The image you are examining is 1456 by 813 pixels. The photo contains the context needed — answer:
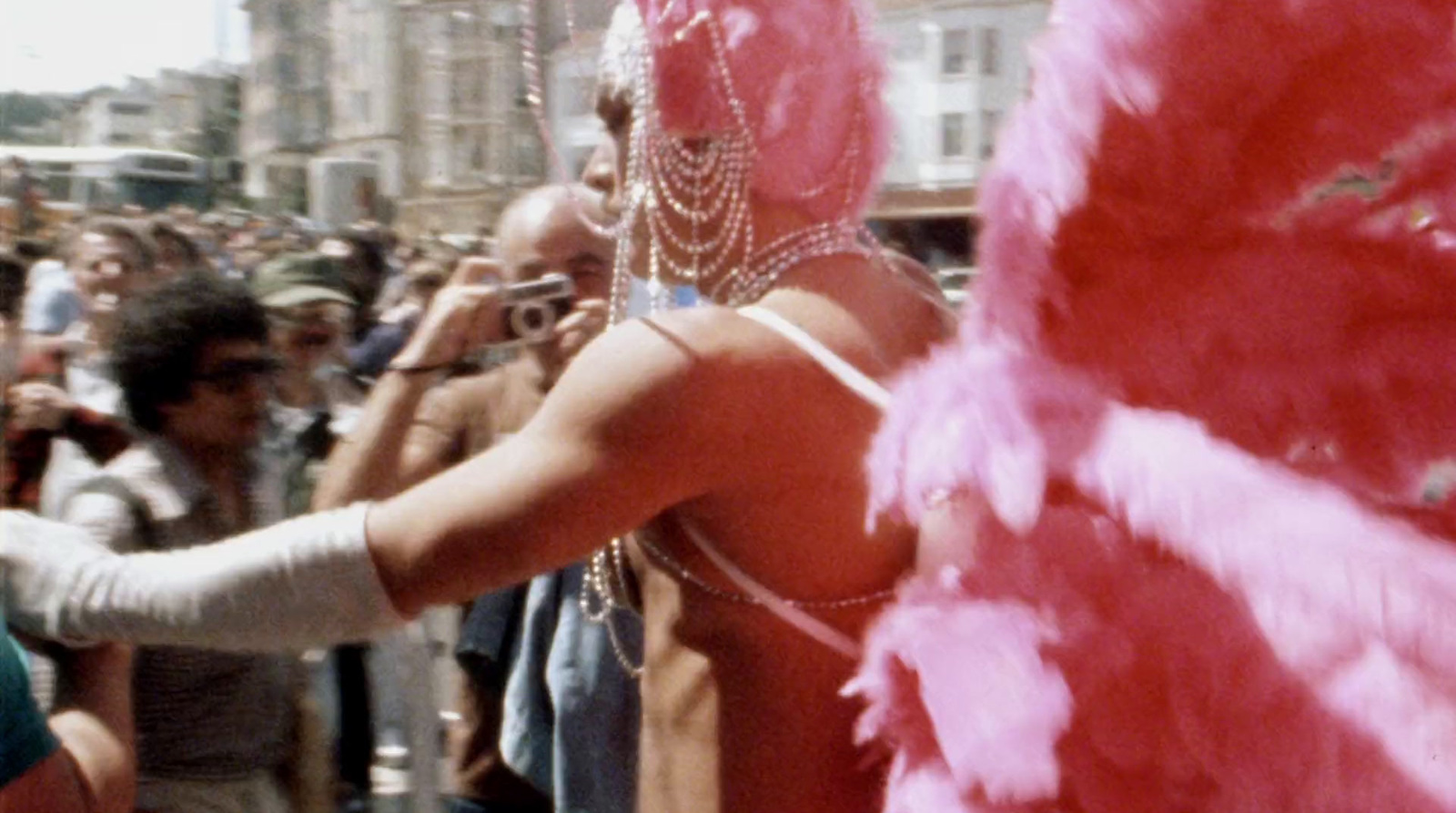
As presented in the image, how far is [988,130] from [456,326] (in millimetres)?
786

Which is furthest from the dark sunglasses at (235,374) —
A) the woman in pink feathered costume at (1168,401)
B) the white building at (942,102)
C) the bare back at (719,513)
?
the woman in pink feathered costume at (1168,401)

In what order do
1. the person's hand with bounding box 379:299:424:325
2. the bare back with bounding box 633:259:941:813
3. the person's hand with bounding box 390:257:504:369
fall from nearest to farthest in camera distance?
the bare back with bounding box 633:259:941:813 < the person's hand with bounding box 390:257:504:369 < the person's hand with bounding box 379:299:424:325

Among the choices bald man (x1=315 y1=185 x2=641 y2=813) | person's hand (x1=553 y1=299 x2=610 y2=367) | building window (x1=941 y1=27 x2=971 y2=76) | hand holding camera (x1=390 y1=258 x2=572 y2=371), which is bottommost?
bald man (x1=315 y1=185 x2=641 y2=813)

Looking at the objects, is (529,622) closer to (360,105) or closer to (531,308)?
(531,308)

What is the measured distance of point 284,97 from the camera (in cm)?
207

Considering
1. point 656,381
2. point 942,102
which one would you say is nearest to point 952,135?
point 942,102

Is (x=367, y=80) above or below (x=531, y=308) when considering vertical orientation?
above

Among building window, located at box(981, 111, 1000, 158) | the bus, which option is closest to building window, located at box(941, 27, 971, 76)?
building window, located at box(981, 111, 1000, 158)

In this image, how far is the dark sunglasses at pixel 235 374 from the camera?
220 cm

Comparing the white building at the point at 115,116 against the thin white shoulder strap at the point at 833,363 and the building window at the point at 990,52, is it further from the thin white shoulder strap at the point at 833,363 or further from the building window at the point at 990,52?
the building window at the point at 990,52

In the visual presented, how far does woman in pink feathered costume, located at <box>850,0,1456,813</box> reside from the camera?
975 millimetres

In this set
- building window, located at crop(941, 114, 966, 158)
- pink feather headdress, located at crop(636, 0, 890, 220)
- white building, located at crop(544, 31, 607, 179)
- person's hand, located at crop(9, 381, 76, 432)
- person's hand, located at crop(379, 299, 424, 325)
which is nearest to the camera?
pink feather headdress, located at crop(636, 0, 890, 220)

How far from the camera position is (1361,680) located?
2.84ft

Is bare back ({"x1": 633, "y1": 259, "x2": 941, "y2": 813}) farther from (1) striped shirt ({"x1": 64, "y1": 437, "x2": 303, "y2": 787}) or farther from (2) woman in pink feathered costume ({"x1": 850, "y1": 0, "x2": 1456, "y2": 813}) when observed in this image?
(1) striped shirt ({"x1": 64, "y1": 437, "x2": 303, "y2": 787})
